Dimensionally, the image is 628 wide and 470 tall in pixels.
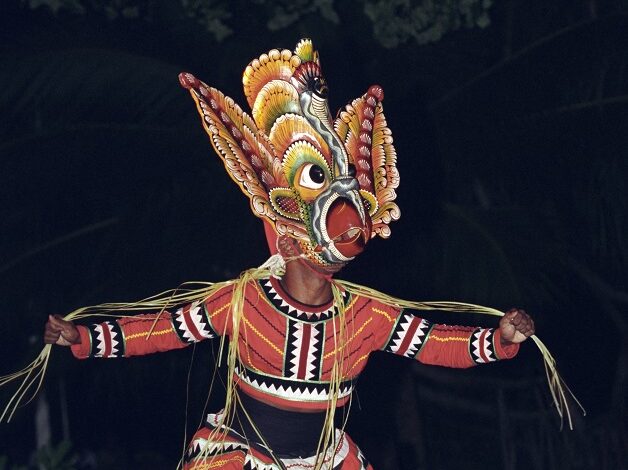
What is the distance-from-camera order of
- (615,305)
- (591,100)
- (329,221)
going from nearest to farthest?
1. (329,221)
2. (591,100)
3. (615,305)

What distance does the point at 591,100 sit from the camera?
637 cm

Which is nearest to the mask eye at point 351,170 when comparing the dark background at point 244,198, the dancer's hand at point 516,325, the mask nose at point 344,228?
the mask nose at point 344,228

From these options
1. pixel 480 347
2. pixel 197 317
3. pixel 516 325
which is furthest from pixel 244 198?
pixel 516 325

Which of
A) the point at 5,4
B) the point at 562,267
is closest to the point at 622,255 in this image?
the point at 562,267

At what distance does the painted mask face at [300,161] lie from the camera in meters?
4.87

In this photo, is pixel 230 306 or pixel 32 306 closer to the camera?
pixel 230 306

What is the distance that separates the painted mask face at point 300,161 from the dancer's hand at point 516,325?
448 mm

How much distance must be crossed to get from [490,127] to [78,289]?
1734 millimetres

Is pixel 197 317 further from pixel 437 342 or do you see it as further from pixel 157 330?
pixel 437 342

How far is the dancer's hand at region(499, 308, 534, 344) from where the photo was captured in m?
4.91

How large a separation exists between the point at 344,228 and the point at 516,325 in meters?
0.59

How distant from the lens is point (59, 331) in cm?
489

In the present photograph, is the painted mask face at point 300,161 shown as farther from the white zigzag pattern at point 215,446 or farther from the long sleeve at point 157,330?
the white zigzag pattern at point 215,446

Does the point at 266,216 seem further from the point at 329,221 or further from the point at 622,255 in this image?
the point at 622,255
